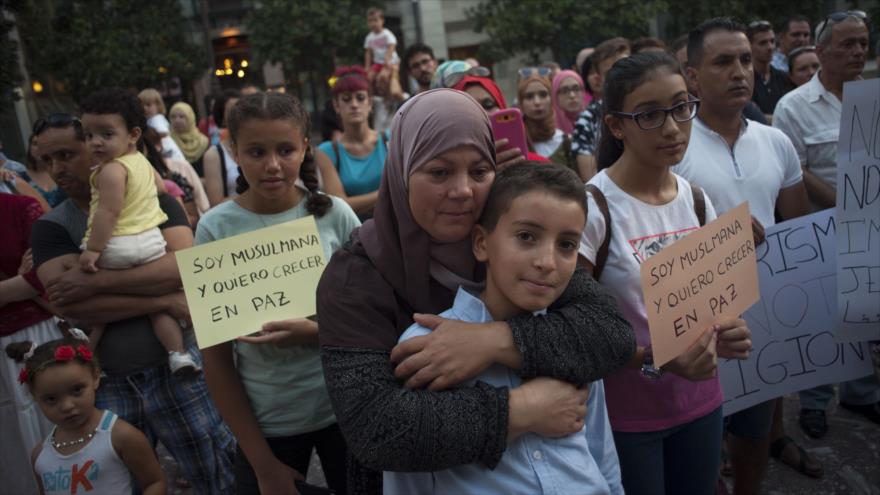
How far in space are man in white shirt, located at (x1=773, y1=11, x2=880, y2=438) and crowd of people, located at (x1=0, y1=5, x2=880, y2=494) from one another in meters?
0.01

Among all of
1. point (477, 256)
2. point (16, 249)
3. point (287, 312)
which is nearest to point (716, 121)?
point (477, 256)

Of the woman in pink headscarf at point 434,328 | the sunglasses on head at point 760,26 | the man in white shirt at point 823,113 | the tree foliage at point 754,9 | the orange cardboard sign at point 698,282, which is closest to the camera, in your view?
the woman in pink headscarf at point 434,328

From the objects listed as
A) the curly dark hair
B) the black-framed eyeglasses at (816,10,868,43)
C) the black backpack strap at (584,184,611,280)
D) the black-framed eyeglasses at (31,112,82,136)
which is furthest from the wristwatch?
the black-framed eyeglasses at (816,10,868,43)

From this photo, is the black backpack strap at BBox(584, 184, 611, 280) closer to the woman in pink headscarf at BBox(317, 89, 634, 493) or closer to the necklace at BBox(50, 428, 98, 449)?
the woman in pink headscarf at BBox(317, 89, 634, 493)

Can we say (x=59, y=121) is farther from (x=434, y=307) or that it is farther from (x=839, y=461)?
(x=839, y=461)

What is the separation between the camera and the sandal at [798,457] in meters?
3.65

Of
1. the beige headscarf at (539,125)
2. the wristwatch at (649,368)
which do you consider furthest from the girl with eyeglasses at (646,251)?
the beige headscarf at (539,125)

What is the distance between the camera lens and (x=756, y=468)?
2.96m

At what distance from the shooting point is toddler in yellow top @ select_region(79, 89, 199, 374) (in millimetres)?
2926

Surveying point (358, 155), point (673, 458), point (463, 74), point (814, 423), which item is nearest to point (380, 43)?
point (358, 155)

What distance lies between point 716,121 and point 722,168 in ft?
0.78

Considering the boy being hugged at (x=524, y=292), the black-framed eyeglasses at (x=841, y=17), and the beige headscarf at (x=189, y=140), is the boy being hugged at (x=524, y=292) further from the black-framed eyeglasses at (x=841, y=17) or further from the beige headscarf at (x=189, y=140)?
the beige headscarf at (x=189, y=140)

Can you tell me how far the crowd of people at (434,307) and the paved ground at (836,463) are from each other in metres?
0.09

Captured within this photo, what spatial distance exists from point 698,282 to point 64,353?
99.4 inches
